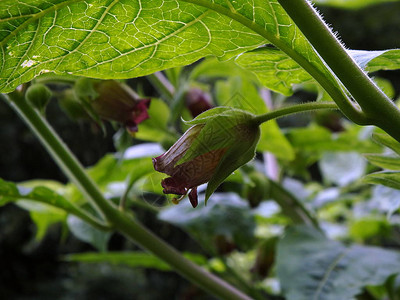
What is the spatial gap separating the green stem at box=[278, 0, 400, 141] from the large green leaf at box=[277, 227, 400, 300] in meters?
0.29

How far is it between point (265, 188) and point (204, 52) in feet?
1.11

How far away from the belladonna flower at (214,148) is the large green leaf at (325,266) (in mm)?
240

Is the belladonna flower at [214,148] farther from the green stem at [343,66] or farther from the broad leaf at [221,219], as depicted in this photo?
the broad leaf at [221,219]

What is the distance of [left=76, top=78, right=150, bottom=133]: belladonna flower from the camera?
1.31 ft

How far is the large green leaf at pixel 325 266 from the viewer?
1.56ft

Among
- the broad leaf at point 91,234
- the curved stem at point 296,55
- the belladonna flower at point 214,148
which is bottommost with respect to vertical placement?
the broad leaf at point 91,234

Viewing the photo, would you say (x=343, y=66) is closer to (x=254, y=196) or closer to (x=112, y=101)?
(x=112, y=101)

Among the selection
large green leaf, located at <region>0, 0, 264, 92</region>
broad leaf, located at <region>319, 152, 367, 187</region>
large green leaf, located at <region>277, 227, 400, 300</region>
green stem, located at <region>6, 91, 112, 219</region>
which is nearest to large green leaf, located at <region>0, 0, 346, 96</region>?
large green leaf, located at <region>0, 0, 264, 92</region>

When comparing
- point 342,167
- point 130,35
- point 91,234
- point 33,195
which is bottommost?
point 342,167

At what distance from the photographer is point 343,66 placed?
0.71ft

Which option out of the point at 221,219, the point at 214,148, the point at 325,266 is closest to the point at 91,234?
the point at 221,219

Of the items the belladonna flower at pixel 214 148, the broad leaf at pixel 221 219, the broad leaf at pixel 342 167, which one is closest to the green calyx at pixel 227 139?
the belladonna flower at pixel 214 148

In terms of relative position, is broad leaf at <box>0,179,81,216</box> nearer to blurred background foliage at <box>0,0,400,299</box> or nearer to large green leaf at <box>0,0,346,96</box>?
blurred background foliage at <box>0,0,400,299</box>

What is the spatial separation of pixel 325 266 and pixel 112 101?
0.92 ft
